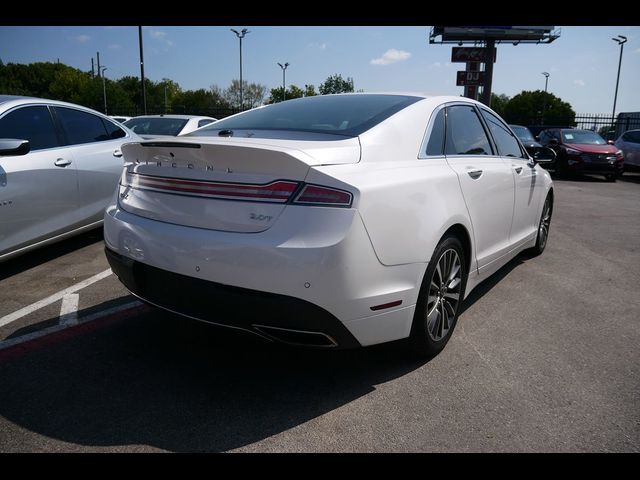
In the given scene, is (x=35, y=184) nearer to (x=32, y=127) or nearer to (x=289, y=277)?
(x=32, y=127)

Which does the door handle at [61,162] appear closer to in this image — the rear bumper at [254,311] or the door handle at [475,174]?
the rear bumper at [254,311]

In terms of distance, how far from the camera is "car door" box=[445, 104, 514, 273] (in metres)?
3.37

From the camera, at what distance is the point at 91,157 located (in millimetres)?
5309

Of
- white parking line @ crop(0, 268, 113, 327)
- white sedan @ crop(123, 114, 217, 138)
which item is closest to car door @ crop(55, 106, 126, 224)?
white parking line @ crop(0, 268, 113, 327)

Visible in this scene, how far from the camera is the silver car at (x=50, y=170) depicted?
14.1 ft

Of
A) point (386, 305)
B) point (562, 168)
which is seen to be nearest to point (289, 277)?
point (386, 305)

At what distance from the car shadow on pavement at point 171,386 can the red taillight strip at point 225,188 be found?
0.67 meters

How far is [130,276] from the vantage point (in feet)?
9.20

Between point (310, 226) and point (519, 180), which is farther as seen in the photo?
point (519, 180)

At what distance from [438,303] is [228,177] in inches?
57.5

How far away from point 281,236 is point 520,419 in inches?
57.3

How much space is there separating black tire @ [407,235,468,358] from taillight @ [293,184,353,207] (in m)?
0.73

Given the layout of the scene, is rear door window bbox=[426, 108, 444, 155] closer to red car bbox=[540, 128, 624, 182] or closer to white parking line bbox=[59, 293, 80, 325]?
white parking line bbox=[59, 293, 80, 325]

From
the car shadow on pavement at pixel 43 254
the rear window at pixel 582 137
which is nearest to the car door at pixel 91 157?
the car shadow on pavement at pixel 43 254
